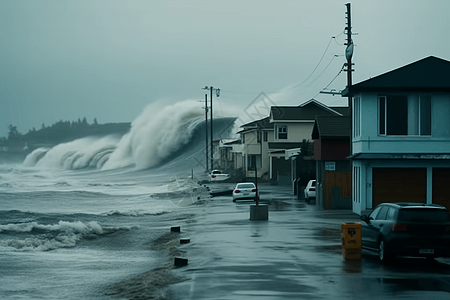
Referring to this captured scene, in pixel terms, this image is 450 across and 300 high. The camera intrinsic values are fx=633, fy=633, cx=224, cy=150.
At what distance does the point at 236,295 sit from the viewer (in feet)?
36.8

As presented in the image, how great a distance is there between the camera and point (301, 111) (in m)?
69.4

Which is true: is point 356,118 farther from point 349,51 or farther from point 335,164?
point 335,164

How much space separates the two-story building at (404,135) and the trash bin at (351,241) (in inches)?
492

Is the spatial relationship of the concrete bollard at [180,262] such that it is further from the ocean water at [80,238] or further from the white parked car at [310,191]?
the white parked car at [310,191]

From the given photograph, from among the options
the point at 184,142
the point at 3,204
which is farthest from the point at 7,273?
the point at 184,142

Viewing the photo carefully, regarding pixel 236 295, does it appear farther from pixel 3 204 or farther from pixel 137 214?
pixel 3 204

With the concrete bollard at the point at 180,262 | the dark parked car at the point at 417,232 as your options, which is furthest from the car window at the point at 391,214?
the concrete bollard at the point at 180,262

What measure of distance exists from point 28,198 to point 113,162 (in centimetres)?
6568

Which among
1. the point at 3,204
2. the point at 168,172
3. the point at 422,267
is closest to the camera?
the point at 422,267

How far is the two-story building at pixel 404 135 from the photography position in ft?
91.5

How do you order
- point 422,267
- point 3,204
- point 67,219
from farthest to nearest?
1. point 3,204
2. point 67,219
3. point 422,267

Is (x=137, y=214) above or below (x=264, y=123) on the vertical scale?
below

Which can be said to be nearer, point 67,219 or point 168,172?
point 67,219

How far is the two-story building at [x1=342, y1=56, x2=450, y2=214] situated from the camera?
27891mm
